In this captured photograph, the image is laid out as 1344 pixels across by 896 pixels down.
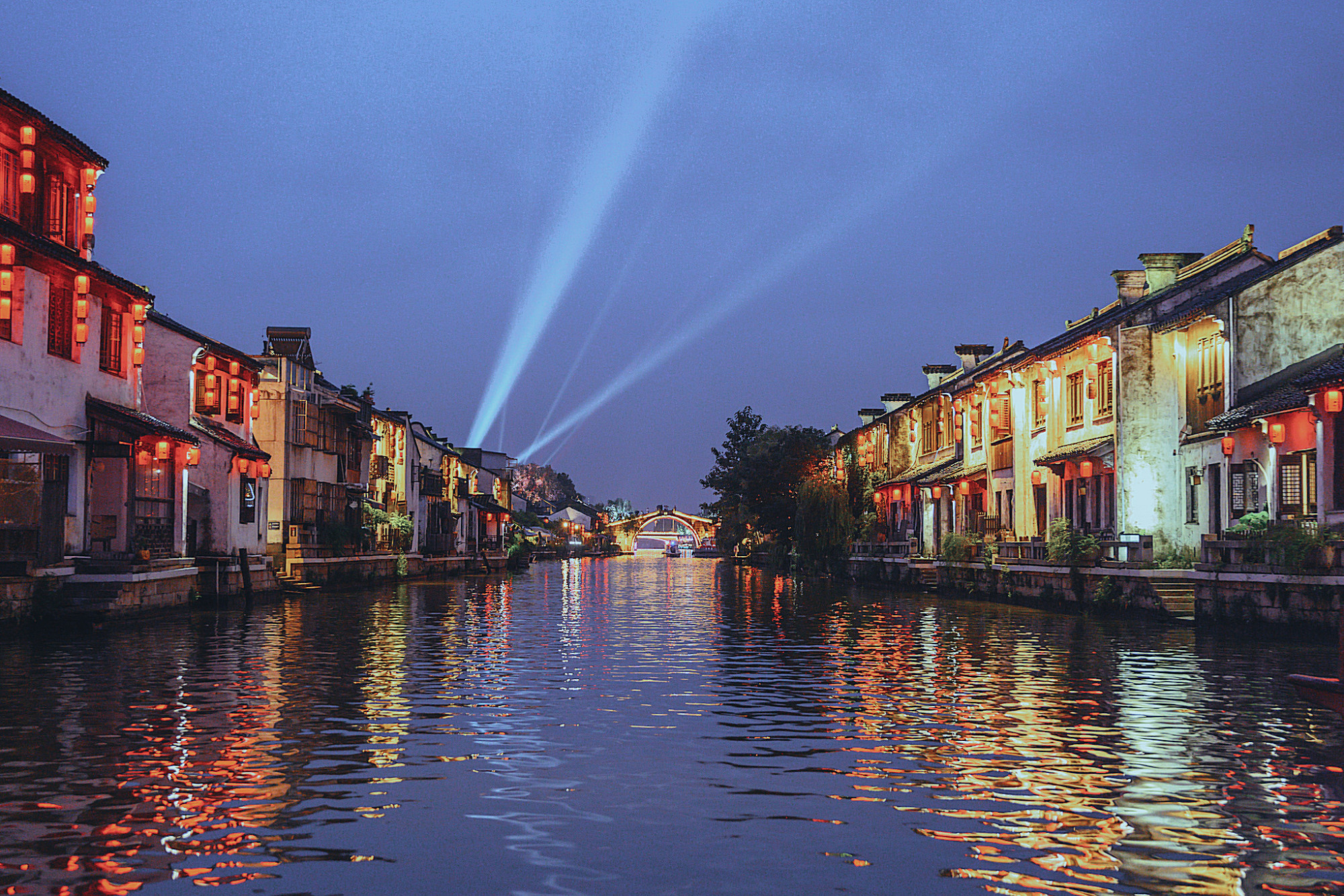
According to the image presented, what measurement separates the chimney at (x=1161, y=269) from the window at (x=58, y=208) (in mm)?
33234

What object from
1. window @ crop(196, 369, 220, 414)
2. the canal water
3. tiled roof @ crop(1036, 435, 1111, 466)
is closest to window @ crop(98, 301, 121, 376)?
window @ crop(196, 369, 220, 414)

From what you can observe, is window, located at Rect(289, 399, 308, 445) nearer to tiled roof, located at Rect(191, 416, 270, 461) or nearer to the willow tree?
tiled roof, located at Rect(191, 416, 270, 461)

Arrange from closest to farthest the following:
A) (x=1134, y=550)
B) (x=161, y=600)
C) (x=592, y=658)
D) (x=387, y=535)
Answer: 1. (x=592, y=658)
2. (x=161, y=600)
3. (x=1134, y=550)
4. (x=387, y=535)

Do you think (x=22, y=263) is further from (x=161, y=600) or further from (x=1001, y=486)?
(x=1001, y=486)

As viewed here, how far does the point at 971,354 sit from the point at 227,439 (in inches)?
1619

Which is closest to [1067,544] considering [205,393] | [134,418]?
[134,418]

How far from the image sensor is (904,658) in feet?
80.5

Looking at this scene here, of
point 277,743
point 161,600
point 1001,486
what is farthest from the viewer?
point 1001,486

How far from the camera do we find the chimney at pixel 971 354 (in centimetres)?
7012

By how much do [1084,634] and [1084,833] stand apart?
71.0ft

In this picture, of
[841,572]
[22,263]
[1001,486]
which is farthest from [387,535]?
[22,263]

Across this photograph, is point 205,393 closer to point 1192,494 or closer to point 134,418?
point 134,418

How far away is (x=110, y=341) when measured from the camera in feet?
114

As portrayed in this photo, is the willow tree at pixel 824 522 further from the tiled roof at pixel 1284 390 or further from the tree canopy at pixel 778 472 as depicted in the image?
the tiled roof at pixel 1284 390
